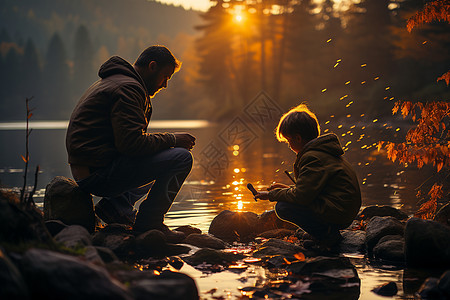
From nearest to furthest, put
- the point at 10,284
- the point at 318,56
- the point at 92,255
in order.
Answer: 1. the point at 10,284
2. the point at 92,255
3. the point at 318,56

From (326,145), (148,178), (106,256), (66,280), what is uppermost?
(326,145)

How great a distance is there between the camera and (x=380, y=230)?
17.3ft

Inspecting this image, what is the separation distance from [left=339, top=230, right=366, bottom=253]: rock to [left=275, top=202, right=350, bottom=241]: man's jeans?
0.77 ft

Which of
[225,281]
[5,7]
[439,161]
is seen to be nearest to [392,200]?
[439,161]

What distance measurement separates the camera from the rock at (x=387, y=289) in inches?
148

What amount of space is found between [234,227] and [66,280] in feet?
11.0

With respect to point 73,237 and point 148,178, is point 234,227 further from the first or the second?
point 73,237

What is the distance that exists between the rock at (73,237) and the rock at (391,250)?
264cm

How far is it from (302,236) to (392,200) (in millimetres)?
3437

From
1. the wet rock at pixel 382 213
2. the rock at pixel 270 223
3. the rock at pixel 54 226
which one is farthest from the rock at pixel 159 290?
the wet rock at pixel 382 213

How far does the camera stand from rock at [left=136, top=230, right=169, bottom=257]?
504cm

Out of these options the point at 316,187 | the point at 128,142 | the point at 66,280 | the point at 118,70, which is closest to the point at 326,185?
the point at 316,187

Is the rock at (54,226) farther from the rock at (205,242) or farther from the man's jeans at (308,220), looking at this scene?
the man's jeans at (308,220)

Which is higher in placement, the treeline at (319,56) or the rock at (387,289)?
the treeline at (319,56)
